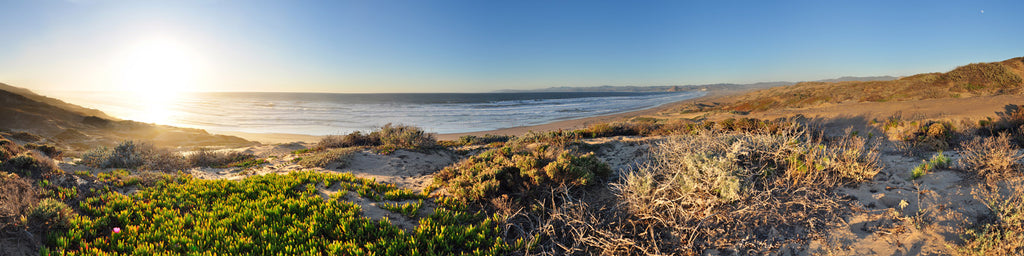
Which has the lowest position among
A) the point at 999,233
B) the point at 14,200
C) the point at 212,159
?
the point at 212,159

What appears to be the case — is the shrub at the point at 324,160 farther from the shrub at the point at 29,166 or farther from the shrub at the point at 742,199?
the shrub at the point at 742,199

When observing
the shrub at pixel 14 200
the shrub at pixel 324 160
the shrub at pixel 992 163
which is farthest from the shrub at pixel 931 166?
the shrub at pixel 14 200

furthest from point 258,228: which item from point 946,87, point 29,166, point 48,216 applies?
point 946,87

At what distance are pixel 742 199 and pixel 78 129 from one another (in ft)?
98.1

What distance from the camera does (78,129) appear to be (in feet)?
62.2

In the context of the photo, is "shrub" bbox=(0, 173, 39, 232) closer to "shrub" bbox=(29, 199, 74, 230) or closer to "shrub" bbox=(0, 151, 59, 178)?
"shrub" bbox=(29, 199, 74, 230)


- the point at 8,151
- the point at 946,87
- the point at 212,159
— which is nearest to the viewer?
the point at 8,151

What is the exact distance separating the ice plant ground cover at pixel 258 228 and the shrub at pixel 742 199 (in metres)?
1.91

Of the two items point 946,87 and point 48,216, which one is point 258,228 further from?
point 946,87

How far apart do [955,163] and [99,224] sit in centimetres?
1131

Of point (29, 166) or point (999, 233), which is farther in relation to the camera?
point (29, 166)

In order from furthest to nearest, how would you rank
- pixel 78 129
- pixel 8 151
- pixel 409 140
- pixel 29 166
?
pixel 78 129 → pixel 409 140 → pixel 8 151 → pixel 29 166

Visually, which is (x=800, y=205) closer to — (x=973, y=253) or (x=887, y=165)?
(x=973, y=253)

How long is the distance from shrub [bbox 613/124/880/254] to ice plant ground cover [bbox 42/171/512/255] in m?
1.91
